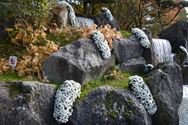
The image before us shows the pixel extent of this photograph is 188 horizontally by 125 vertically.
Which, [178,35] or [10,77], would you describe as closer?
[10,77]

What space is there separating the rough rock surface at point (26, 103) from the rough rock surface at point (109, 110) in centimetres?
59

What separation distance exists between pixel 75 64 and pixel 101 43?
63.7 inches

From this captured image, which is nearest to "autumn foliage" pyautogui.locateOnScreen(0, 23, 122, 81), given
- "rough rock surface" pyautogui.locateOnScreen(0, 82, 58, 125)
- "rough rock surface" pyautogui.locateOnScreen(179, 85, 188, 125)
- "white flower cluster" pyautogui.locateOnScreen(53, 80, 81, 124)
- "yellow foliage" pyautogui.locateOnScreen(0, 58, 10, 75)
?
"yellow foliage" pyautogui.locateOnScreen(0, 58, 10, 75)

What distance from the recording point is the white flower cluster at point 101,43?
1133 centimetres

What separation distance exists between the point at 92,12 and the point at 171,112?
8835 millimetres

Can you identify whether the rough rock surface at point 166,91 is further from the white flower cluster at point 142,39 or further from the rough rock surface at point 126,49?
the white flower cluster at point 142,39

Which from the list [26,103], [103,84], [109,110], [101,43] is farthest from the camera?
[101,43]

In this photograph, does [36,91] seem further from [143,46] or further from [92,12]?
[92,12]

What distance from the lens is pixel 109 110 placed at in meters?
9.35

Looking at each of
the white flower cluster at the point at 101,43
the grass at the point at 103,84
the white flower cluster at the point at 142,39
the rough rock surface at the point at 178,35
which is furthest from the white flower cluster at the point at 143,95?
the rough rock surface at the point at 178,35

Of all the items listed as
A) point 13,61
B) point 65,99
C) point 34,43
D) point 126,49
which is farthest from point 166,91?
point 13,61

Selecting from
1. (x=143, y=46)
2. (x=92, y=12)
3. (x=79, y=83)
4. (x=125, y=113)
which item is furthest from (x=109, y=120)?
(x=92, y=12)

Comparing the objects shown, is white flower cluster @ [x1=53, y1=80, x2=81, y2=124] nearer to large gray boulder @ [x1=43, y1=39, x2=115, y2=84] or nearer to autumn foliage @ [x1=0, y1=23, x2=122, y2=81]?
large gray boulder @ [x1=43, y1=39, x2=115, y2=84]

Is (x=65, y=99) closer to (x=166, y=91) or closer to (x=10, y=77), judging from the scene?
(x=10, y=77)
